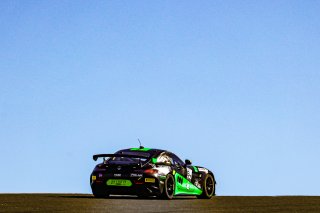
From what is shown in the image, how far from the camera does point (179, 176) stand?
18.5 meters

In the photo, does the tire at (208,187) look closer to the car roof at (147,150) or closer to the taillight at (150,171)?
the car roof at (147,150)

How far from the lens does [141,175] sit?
17.5 meters

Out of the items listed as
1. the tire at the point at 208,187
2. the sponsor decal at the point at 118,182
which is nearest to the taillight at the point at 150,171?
the sponsor decal at the point at 118,182

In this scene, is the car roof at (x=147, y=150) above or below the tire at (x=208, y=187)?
above

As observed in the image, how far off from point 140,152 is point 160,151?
0.60 metres

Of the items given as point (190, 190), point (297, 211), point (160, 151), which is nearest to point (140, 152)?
point (160, 151)

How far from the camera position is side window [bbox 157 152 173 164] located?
724 inches

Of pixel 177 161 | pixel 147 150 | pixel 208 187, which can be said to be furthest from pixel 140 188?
pixel 208 187

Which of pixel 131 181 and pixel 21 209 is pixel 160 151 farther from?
pixel 21 209

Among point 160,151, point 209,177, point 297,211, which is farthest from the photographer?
point 209,177

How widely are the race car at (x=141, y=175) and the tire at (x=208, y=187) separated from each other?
0.75 meters

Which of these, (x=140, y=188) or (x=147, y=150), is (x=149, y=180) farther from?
(x=147, y=150)

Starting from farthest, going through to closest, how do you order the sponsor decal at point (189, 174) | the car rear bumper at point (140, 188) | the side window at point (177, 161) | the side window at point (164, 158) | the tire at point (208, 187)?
the tire at point (208, 187), the sponsor decal at point (189, 174), the side window at point (177, 161), the side window at point (164, 158), the car rear bumper at point (140, 188)

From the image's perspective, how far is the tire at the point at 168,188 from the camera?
57.7ft
